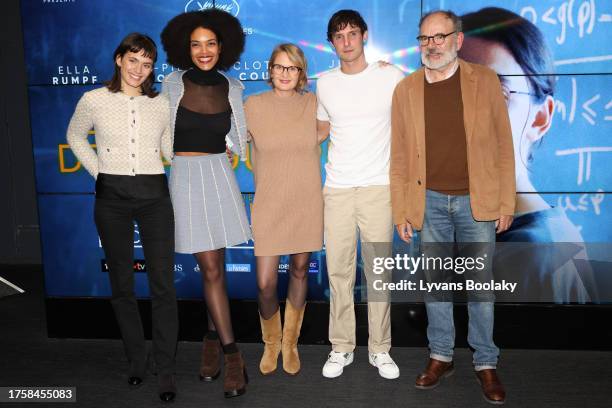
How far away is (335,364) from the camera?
2.98 meters

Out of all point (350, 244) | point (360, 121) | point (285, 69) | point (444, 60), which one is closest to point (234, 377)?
point (350, 244)

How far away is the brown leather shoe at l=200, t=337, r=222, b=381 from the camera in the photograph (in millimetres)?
2986

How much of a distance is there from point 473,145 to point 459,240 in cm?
49

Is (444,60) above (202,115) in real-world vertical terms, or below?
above

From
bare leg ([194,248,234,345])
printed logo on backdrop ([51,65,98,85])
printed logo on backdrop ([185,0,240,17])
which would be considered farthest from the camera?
printed logo on backdrop ([51,65,98,85])

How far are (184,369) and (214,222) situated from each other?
97 centimetres

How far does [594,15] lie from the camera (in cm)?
313

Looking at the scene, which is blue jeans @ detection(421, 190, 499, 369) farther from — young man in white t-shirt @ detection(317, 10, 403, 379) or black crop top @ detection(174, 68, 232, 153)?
black crop top @ detection(174, 68, 232, 153)

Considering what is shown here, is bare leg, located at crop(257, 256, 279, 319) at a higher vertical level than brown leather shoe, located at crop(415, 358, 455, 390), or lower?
higher

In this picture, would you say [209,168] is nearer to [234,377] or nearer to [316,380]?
[234,377]

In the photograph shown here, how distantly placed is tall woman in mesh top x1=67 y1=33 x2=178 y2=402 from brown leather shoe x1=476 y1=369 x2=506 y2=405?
5.05 ft

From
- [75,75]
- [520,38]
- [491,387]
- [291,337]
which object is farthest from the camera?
[75,75]

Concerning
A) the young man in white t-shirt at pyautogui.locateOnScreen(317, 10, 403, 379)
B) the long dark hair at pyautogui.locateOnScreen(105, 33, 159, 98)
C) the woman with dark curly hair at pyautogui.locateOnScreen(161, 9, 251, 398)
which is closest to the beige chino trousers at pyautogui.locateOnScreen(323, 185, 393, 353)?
the young man in white t-shirt at pyautogui.locateOnScreen(317, 10, 403, 379)

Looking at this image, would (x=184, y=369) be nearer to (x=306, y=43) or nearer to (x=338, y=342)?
(x=338, y=342)
